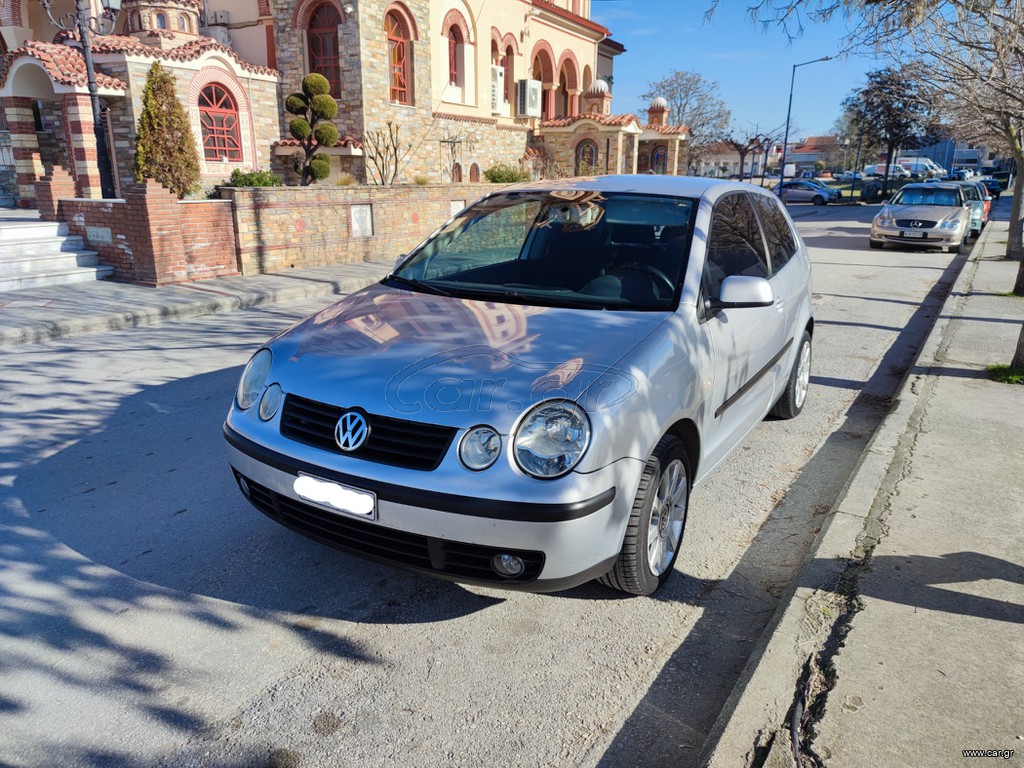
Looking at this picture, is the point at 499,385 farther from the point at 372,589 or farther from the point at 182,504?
the point at 182,504

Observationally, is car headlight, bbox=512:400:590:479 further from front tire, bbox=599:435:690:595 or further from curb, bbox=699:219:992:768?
curb, bbox=699:219:992:768

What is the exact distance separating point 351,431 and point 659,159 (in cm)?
3876

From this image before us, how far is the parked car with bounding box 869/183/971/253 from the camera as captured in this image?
18.0m

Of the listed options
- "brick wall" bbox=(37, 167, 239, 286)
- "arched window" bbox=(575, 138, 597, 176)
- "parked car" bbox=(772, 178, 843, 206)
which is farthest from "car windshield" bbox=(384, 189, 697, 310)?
"parked car" bbox=(772, 178, 843, 206)

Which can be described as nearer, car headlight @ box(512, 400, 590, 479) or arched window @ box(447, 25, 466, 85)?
car headlight @ box(512, 400, 590, 479)

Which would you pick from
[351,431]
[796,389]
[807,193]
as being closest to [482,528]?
[351,431]

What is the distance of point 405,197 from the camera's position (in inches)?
637

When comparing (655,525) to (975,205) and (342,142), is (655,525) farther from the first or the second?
(975,205)

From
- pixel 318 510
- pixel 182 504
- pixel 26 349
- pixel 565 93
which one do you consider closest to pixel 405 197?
pixel 26 349

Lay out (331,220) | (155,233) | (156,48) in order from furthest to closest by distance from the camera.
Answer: (156,48) < (331,220) < (155,233)

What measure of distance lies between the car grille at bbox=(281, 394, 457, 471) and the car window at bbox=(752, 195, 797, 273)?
3072 mm

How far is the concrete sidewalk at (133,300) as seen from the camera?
8789 millimetres

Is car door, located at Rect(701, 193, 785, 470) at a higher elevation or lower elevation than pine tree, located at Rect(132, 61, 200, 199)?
lower

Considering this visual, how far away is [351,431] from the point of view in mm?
2896
